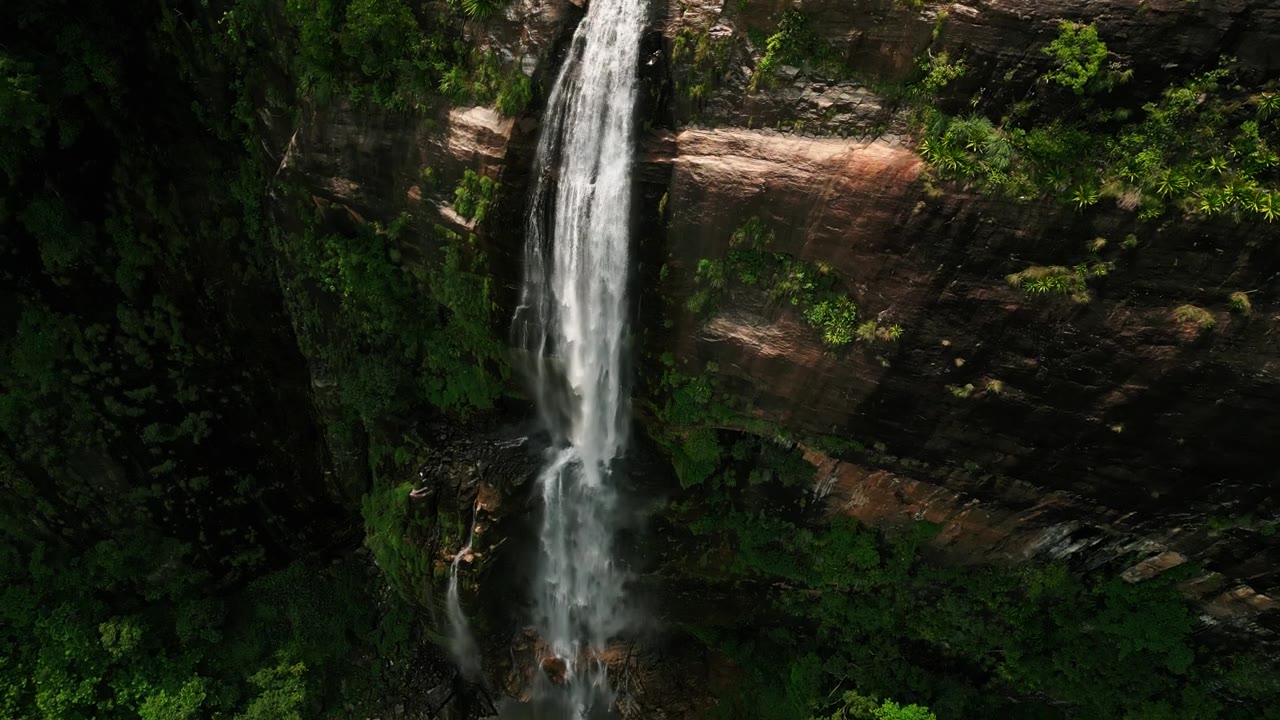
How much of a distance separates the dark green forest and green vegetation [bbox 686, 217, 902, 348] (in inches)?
2.5

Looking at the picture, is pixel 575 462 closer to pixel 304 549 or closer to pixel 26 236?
A: pixel 304 549

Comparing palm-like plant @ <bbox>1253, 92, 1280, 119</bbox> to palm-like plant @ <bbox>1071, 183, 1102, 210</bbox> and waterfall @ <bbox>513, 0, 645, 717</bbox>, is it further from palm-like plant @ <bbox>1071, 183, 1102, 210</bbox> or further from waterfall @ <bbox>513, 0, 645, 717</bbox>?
waterfall @ <bbox>513, 0, 645, 717</bbox>

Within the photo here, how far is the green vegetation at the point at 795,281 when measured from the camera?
10.5m

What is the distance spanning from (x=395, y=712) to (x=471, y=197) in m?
13.5

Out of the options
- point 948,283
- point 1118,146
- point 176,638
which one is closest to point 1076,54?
point 1118,146

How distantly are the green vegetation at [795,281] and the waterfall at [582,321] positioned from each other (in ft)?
6.18

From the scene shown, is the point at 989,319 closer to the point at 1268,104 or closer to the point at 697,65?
the point at 1268,104

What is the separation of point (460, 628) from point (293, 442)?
6.55 metres

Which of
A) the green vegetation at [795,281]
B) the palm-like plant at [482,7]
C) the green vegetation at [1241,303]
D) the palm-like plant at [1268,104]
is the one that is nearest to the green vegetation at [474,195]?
the palm-like plant at [482,7]

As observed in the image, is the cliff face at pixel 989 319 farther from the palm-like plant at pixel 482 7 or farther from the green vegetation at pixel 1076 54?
the palm-like plant at pixel 482 7

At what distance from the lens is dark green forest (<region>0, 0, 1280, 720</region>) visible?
38.9ft

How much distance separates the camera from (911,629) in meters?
13.2

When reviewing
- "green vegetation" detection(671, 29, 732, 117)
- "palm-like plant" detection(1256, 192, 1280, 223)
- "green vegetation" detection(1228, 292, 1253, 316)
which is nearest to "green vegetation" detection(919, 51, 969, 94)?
"green vegetation" detection(671, 29, 732, 117)

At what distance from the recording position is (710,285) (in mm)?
11320
